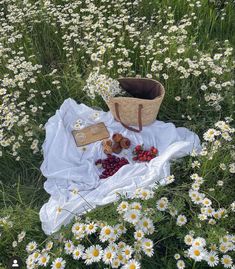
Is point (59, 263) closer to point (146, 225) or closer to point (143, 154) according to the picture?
point (146, 225)

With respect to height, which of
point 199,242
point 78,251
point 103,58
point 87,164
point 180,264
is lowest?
point 87,164

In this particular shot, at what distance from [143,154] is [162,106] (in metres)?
0.60

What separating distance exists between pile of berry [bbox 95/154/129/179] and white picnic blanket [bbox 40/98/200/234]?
0.05 meters

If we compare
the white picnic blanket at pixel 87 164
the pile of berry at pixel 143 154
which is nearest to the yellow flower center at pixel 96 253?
the white picnic blanket at pixel 87 164

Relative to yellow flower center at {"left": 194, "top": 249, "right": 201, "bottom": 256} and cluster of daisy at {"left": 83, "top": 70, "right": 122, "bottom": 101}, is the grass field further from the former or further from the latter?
cluster of daisy at {"left": 83, "top": 70, "right": 122, "bottom": 101}

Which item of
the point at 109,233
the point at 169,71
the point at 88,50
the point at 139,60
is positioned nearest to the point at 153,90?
the point at 169,71

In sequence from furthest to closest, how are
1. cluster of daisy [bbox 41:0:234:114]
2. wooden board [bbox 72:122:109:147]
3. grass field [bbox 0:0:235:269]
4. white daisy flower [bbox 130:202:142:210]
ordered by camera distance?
cluster of daisy [bbox 41:0:234:114], wooden board [bbox 72:122:109:147], grass field [bbox 0:0:235:269], white daisy flower [bbox 130:202:142:210]

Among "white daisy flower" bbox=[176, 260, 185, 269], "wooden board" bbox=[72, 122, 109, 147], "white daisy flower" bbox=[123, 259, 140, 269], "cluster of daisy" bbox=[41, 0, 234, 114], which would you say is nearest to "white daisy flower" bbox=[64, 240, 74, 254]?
"white daisy flower" bbox=[123, 259, 140, 269]

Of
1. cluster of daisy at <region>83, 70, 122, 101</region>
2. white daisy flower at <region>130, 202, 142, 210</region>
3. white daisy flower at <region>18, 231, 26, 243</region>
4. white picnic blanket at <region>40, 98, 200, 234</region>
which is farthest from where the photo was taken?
cluster of daisy at <region>83, 70, 122, 101</region>

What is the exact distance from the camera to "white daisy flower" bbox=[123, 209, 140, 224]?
1732mm

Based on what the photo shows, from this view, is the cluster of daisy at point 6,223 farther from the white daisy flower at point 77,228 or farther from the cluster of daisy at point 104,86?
the cluster of daisy at point 104,86

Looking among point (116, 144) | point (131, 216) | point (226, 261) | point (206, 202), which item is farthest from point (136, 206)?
point (116, 144)

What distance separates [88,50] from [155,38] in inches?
26.7

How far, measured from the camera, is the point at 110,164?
2627mm
